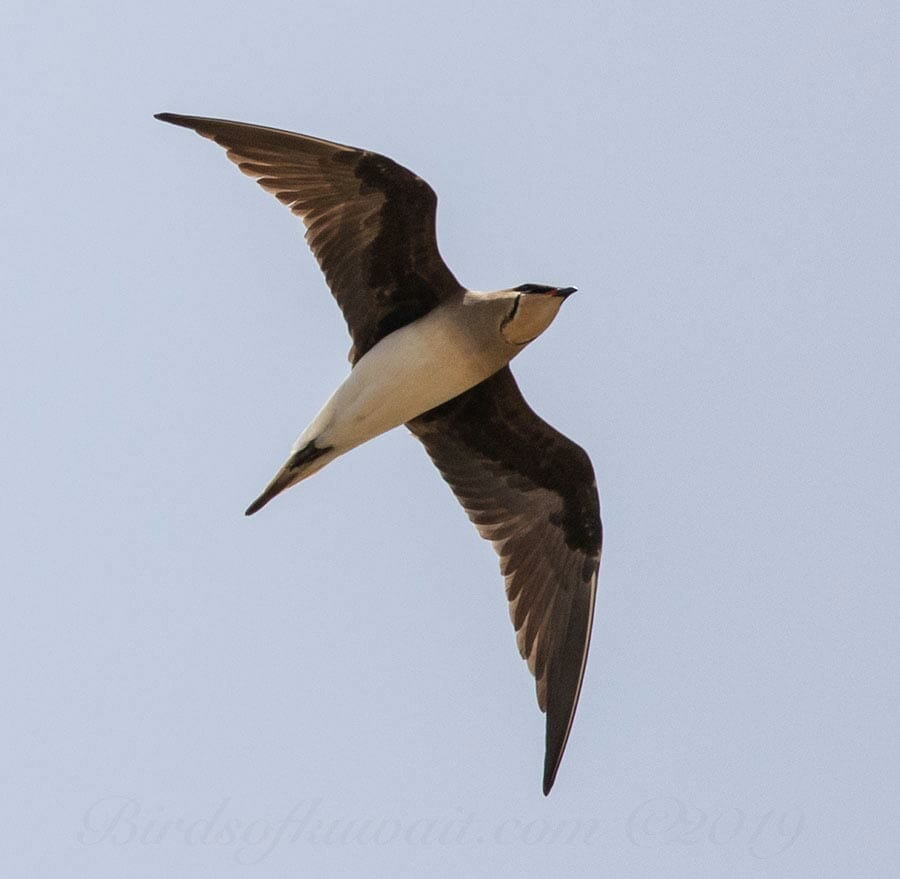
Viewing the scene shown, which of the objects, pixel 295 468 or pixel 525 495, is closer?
pixel 295 468

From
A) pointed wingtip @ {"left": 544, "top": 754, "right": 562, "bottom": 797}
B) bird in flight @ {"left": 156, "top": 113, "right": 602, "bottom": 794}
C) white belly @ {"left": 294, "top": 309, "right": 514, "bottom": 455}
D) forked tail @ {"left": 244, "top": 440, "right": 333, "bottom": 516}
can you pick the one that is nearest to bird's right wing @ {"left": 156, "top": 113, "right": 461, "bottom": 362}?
bird in flight @ {"left": 156, "top": 113, "right": 602, "bottom": 794}

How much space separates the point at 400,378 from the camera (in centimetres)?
955

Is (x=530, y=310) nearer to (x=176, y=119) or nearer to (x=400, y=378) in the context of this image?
(x=400, y=378)

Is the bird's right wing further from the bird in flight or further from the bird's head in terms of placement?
the bird's head

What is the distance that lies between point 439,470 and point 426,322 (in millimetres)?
1143

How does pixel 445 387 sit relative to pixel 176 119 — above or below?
below

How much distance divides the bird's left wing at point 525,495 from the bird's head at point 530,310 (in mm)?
716

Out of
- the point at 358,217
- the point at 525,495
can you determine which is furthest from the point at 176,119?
the point at 525,495

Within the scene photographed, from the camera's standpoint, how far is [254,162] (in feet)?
31.3

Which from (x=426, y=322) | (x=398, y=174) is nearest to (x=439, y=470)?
(x=426, y=322)

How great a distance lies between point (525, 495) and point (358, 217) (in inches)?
75.9

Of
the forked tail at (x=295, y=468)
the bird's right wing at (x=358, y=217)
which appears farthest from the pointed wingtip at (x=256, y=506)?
the bird's right wing at (x=358, y=217)

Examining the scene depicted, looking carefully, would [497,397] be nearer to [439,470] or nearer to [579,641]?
[439,470]

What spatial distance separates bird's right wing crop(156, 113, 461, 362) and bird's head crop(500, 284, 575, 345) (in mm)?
524
